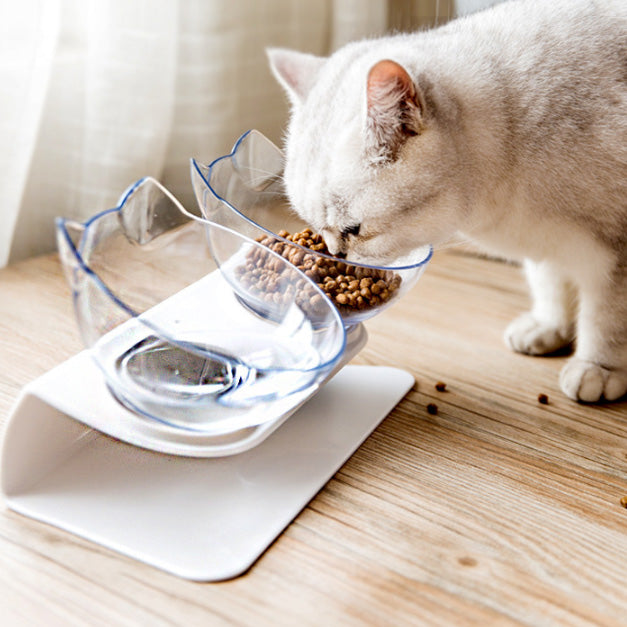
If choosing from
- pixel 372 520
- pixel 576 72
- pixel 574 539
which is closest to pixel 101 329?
pixel 372 520

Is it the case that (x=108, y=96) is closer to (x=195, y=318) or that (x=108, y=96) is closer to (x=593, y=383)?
(x=195, y=318)

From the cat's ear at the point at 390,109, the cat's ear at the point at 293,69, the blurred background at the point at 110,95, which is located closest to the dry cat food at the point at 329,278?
the cat's ear at the point at 390,109

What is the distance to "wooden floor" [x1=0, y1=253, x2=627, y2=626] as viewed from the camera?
71 cm

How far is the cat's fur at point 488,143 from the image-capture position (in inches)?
35.5

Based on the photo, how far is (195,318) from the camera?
0.90 metres

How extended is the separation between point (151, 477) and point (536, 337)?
645mm

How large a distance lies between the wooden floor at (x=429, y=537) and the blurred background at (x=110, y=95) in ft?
1.38

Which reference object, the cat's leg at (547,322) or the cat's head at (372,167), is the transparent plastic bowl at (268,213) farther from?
the cat's leg at (547,322)

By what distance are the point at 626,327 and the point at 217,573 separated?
0.65m

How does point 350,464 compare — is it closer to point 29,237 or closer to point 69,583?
point 69,583

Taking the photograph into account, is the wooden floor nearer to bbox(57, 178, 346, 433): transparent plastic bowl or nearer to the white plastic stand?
the white plastic stand

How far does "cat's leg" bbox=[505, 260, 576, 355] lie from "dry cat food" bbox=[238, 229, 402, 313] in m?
0.37

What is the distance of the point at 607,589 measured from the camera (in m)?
0.74

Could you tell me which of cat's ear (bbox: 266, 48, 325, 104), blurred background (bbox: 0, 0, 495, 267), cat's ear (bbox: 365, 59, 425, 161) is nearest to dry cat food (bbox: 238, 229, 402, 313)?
cat's ear (bbox: 365, 59, 425, 161)
